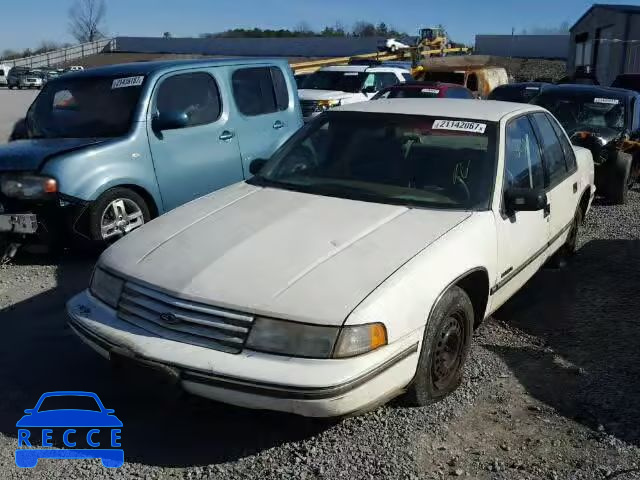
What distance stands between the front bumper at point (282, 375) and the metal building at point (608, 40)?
29.6 m

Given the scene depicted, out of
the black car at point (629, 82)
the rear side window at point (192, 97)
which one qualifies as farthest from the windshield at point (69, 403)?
the black car at point (629, 82)

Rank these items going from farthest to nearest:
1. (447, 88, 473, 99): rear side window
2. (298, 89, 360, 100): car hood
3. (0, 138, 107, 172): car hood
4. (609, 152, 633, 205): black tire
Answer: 1. (298, 89, 360, 100): car hood
2. (447, 88, 473, 99): rear side window
3. (609, 152, 633, 205): black tire
4. (0, 138, 107, 172): car hood

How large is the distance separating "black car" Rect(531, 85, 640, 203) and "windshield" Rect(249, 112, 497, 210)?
5.13m

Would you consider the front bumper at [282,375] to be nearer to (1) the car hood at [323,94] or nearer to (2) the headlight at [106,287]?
(2) the headlight at [106,287]

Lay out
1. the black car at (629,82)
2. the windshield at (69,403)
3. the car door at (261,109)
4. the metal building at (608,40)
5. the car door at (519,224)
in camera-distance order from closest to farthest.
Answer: the windshield at (69,403)
the car door at (519,224)
the car door at (261,109)
the black car at (629,82)
the metal building at (608,40)

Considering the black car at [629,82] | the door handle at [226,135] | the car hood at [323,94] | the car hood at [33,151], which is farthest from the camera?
the black car at [629,82]

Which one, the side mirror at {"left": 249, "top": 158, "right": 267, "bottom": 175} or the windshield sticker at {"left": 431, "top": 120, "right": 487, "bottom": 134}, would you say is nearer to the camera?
the windshield sticker at {"left": 431, "top": 120, "right": 487, "bottom": 134}

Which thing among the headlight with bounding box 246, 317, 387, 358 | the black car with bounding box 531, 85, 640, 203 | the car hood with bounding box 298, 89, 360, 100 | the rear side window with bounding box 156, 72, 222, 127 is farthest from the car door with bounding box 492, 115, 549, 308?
the car hood with bounding box 298, 89, 360, 100

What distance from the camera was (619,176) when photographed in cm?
841

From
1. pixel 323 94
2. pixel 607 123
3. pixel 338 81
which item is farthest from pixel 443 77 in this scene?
pixel 607 123

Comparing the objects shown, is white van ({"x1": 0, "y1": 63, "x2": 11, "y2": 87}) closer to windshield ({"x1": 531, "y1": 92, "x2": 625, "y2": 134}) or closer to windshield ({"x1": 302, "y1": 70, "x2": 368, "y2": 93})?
windshield ({"x1": 302, "y1": 70, "x2": 368, "y2": 93})

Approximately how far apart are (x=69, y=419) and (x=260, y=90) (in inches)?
185

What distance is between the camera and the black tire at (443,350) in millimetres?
3086

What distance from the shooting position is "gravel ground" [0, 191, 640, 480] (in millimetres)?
2898
